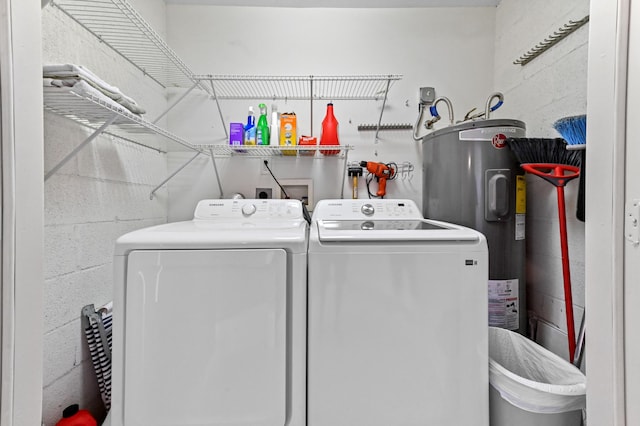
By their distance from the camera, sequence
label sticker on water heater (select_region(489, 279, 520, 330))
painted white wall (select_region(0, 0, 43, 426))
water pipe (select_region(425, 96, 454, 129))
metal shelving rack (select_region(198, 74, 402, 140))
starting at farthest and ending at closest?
metal shelving rack (select_region(198, 74, 402, 140)), water pipe (select_region(425, 96, 454, 129)), label sticker on water heater (select_region(489, 279, 520, 330)), painted white wall (select_region(0, 0, 43, 426))

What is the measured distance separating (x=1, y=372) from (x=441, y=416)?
128 cm

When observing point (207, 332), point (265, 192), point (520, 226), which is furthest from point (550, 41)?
point (207, 332)

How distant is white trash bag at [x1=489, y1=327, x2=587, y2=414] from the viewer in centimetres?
95

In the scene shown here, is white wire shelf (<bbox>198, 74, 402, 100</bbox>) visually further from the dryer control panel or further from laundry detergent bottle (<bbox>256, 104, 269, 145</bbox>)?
the dryer control panel

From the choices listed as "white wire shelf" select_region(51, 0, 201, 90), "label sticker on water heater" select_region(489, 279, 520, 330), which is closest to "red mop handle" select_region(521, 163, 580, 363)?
"label sticker on water heater" select_region(489, 279, 520, 330)

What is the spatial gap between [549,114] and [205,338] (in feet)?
6.82

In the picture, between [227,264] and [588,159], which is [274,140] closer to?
[227,264]

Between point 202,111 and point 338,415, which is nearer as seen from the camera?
point 338,415

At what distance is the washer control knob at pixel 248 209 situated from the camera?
163 cm

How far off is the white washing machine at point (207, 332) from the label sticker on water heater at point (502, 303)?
107 cm

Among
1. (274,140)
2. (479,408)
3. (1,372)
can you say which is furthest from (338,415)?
(274,140)

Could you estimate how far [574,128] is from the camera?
1.15 meters

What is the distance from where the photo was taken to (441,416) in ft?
3.31

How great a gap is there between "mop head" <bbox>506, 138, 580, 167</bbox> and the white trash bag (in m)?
0.87
